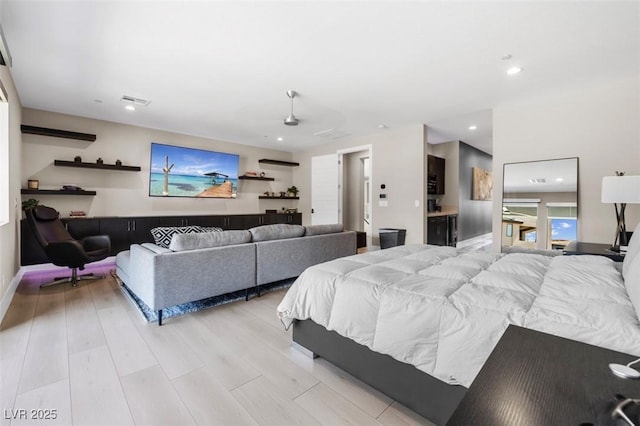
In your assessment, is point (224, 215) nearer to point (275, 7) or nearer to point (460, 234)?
point (275, 7)

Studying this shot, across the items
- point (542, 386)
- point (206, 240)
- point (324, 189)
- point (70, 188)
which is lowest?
point (542, 386)

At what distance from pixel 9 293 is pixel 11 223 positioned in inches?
32.4

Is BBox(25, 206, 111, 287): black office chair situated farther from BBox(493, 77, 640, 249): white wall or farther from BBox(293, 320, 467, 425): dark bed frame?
BBox(493, 77, 640, 249): white wall

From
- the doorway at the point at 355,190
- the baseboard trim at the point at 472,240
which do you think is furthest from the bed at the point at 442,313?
the doorway at the point at 355,190

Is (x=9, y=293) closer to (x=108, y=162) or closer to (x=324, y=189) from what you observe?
(x=108, y=162)

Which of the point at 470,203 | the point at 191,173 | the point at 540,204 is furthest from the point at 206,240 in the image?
the point at 470,203

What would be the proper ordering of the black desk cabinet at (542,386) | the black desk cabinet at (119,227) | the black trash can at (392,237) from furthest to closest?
the black trash can at (392,237), the black desk cabinet at (119,227), the black desk cabinet at (542,386)

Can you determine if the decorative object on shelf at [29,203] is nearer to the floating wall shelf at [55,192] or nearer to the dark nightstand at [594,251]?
the floating wall shelf at [55,192]

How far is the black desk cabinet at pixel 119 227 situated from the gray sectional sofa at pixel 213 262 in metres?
1.57

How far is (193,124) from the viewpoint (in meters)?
5.12

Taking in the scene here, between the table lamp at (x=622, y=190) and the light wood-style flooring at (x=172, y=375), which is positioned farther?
the table lamp at (x=622, y=190)

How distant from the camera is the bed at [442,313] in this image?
117 cm

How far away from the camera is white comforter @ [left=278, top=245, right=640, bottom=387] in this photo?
1148 mm

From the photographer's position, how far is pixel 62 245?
136 inches
